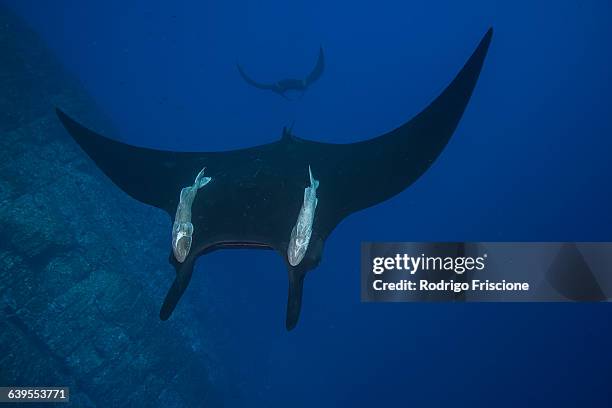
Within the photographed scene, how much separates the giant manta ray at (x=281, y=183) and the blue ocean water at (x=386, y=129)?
8.23 metres

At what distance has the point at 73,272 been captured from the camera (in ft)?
25.8

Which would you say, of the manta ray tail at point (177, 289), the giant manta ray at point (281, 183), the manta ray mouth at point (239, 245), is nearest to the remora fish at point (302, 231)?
the giant manta ray at point (281, 183)

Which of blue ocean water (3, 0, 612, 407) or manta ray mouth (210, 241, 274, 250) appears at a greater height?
blue ocean water (3, 0, 612, 407)

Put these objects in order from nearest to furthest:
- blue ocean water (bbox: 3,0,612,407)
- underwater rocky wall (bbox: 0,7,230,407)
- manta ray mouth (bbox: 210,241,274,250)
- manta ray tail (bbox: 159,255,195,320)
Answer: manta ray tail (bbox: 159,255,195,320), manta ray mouth (bbox: 210,241,274,250), underwater rocky wall (bbox: 0,7,230,407), blue ocean water (bbox: 3,0,612,407)

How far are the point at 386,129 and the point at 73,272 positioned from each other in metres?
26.6

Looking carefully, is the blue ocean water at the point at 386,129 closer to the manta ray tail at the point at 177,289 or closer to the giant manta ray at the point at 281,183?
the giant manta ray at the point at 281,183

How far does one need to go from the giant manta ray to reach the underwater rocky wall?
517 centimetres

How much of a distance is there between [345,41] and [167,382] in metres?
34.5

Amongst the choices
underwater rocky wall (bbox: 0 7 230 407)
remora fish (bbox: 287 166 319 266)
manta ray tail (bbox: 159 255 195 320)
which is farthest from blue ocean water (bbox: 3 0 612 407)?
remora fish (bbox: 287 166 319 266)

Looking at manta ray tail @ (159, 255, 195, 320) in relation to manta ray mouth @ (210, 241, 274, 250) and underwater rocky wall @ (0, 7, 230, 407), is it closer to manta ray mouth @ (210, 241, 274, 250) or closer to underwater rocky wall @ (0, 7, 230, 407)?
manta ray mouth @ (210, 241, 274, 250)

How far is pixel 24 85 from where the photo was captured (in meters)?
9.75

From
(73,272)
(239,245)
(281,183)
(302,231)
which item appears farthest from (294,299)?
(73,272)

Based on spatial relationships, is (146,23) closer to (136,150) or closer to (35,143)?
(35,143)

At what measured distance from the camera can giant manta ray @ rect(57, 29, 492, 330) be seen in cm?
274
